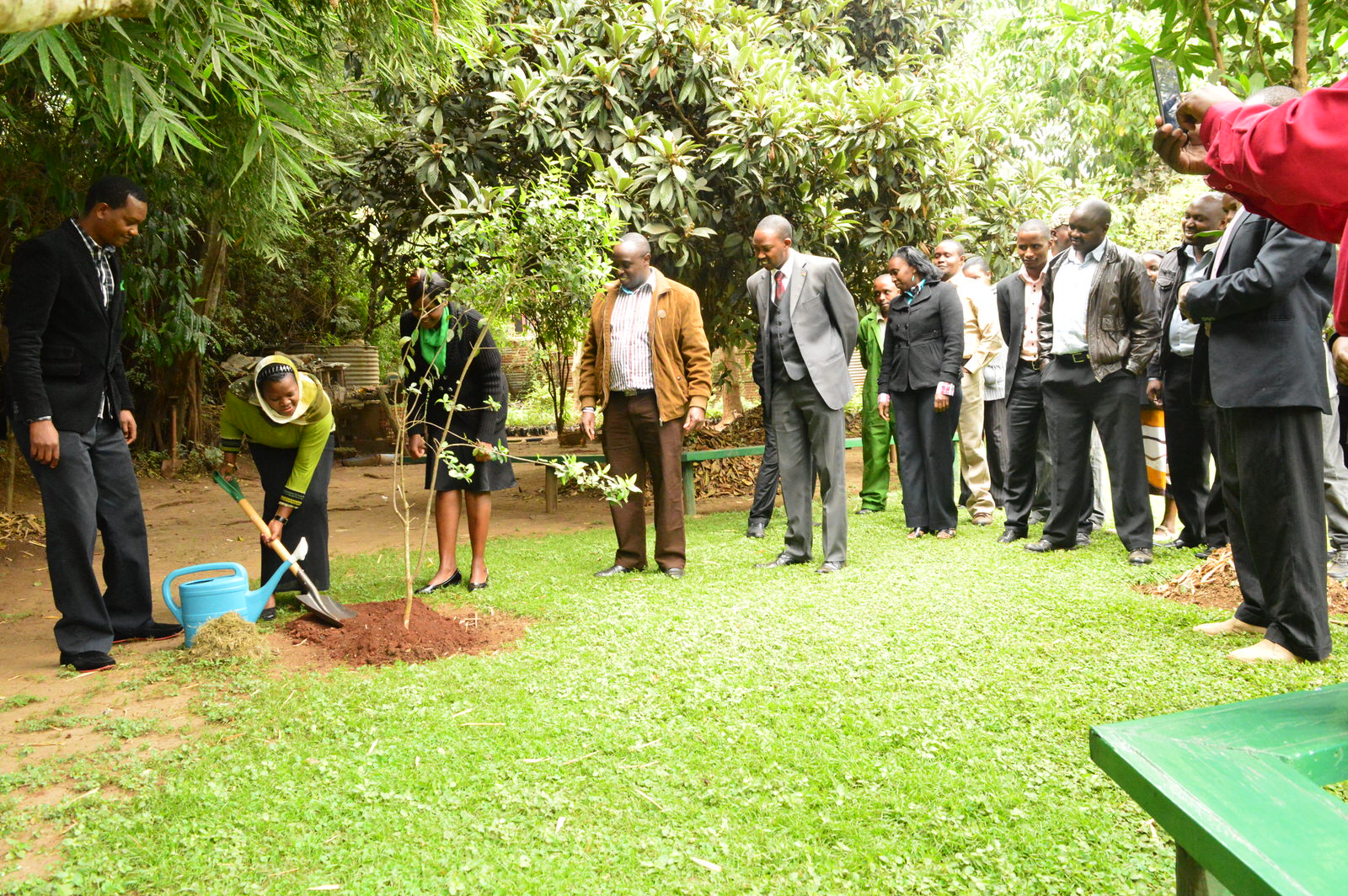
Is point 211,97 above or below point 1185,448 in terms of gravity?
above

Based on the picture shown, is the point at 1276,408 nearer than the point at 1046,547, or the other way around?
the point at 1276,408

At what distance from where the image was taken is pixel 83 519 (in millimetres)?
4344

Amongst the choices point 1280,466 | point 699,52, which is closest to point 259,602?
point 1280,466

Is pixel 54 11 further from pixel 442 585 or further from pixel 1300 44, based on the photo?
pixel 442 585

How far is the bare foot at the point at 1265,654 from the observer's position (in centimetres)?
375

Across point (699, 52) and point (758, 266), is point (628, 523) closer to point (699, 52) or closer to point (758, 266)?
point (758, 266)

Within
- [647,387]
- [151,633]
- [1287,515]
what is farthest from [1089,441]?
[151,633]

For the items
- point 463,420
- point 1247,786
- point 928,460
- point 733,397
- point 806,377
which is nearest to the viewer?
point 1247,786

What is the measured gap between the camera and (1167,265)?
246 inches

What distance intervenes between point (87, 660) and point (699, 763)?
2966mm

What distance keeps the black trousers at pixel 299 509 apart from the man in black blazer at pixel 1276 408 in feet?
14.4

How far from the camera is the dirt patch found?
4.33 metres

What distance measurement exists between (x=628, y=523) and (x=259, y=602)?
220 centimetres

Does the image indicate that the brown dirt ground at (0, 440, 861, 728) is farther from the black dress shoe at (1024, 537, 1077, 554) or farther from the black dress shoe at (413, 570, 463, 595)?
the black dress shoe at (1024, 537, 1077, 554)
